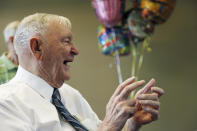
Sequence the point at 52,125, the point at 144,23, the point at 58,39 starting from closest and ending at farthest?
1. the point at 52,125
2. the point at 58,39
3. the point at 144,23

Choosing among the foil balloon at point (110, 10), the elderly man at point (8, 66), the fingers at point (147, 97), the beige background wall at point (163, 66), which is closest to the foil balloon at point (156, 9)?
the foil balloon at point (110, 10)

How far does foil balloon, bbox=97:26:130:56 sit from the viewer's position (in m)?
2.94

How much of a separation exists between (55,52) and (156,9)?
1570 mm

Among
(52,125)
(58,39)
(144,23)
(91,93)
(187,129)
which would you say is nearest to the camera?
(52,125)

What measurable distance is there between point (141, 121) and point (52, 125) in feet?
1.12

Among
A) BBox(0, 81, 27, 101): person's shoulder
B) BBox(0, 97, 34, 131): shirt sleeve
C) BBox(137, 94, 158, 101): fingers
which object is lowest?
BBox(0, 97, 34, 131): shirt sleeve

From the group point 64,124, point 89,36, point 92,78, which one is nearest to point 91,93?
point 92,78

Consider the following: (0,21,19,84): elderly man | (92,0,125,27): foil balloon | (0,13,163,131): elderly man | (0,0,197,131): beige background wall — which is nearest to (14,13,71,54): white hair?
(0,13,163,131): elderly man

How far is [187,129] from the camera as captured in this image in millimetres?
3453

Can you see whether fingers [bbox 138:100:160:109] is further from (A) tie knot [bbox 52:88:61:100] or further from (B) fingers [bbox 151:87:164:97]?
(A) tie knot [bbox 52:88:61:100]

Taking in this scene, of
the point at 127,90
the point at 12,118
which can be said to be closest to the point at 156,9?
the point at 127,90

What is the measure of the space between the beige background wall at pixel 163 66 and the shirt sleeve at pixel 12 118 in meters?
2.44

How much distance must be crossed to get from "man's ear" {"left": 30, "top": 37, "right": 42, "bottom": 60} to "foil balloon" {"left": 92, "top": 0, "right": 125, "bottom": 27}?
1521 millimetres

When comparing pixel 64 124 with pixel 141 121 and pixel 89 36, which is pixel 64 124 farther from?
pixel 89 36
